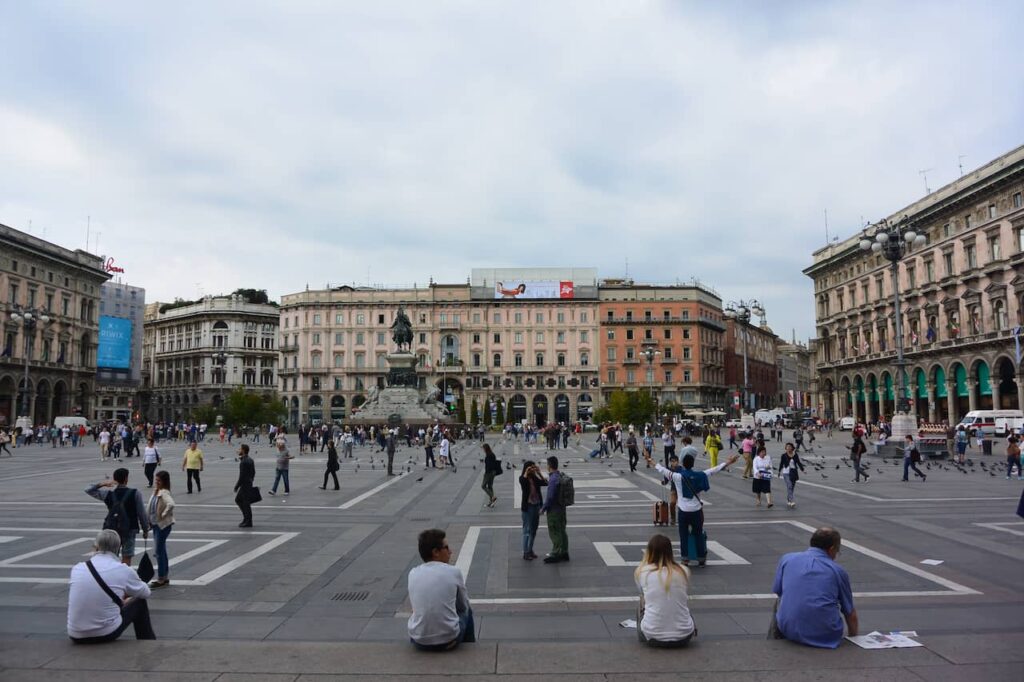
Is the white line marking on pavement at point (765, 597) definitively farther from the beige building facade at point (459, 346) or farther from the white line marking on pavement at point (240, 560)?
the beige building facade at point (459, 346)

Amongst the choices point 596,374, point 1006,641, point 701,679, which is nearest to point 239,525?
point 701,679

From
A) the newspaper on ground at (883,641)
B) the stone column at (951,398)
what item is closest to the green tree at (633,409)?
the stone column at (951,398)

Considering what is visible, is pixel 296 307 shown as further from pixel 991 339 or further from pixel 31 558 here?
pixel 31 558

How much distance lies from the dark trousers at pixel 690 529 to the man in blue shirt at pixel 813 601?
157 inches

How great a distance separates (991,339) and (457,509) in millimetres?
52292

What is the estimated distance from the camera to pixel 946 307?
60.1m

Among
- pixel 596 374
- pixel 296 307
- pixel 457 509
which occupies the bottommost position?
pixel 457 509

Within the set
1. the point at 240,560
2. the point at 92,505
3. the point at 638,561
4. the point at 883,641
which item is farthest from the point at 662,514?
the point at 92,505

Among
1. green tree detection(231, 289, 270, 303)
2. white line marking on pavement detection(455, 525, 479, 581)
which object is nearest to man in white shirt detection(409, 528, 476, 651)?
white line marking on pavement detection(455, 525, 479, 581)

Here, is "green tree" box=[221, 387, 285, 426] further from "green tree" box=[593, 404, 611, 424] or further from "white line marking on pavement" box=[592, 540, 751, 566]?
"white line marking on pavement" box=[592, 540, 751, 566]

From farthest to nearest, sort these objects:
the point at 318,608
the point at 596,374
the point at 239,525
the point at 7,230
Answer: the point at 596,374, the point at 7,230, the point at 239,525, the point at 318,608

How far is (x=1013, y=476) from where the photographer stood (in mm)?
22797

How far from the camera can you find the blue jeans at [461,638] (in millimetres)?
5902

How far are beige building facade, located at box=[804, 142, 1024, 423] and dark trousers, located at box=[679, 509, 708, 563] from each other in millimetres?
40945
